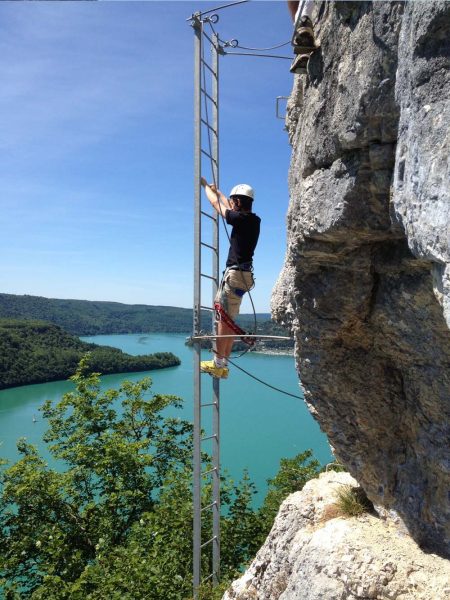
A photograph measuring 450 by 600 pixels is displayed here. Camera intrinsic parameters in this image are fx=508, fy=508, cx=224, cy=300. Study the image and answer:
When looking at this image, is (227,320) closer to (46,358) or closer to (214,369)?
(214,369)

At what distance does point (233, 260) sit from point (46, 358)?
59460 millimetres

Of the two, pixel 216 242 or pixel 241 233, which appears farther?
pixel 216 242

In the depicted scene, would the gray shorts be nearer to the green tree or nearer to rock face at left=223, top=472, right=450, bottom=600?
rock face at left=223, top=472, right=450, bottom=600

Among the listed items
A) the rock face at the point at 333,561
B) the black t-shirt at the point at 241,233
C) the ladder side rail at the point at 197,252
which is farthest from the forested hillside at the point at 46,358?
the black t-shirt at the point at 241,233

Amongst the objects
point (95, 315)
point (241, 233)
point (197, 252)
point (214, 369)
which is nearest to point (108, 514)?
point (214, 369)

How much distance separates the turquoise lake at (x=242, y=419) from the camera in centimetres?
2639

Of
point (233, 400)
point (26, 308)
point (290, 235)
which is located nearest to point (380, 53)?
point (290, 235)

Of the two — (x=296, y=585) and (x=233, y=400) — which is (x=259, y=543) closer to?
(x=296, y=585)

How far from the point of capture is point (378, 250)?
346 centimetres

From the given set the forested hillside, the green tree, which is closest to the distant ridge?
the forested hillside

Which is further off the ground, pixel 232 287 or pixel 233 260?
Answer: pixel 233 260

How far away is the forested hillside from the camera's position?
182ft

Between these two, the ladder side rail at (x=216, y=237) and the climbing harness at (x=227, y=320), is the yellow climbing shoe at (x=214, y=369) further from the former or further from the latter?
the climbing harness at (x=227, y=320)

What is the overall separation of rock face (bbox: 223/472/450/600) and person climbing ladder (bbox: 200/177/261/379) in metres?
1.66
